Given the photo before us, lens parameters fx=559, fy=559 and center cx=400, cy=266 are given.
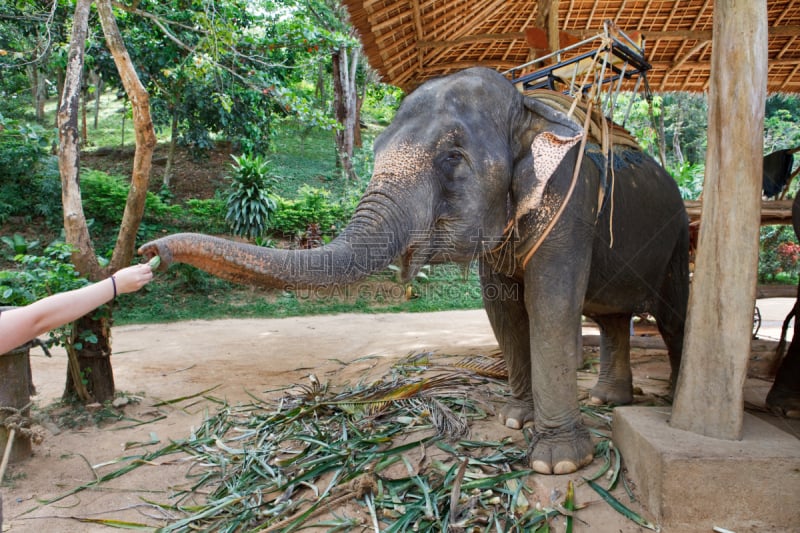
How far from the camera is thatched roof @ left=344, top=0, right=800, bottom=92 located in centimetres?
557

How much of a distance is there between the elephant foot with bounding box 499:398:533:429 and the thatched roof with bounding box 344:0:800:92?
351 centimetres

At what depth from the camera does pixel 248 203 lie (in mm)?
11594

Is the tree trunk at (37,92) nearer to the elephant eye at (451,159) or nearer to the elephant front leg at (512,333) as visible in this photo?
the elephant front leg at (512,333)

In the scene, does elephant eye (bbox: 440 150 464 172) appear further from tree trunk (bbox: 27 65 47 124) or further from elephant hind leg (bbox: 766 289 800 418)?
tree trunk (bbox: 27 65 47 124)

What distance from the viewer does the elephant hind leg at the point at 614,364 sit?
3984 mm

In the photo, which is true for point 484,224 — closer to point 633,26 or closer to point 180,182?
point 633,26

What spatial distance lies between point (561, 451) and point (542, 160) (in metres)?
1.43

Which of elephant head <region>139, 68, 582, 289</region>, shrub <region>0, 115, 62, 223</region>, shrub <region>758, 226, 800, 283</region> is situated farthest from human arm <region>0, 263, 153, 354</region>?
shrub <region>758, 226, 800, 283</region>

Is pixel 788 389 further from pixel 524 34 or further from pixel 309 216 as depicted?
pixel 309 216

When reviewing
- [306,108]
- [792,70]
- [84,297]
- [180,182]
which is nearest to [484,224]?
[84,297]

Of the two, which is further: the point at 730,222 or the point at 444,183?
the point at 444,183

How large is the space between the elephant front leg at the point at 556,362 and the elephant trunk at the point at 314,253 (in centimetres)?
78

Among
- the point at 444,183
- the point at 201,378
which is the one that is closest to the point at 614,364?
the point at 444,183

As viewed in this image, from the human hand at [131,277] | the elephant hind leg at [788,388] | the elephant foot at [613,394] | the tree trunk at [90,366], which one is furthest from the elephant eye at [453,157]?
the tree trunk at [90,366]
